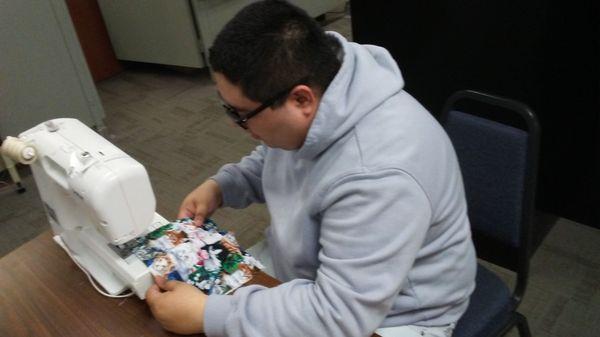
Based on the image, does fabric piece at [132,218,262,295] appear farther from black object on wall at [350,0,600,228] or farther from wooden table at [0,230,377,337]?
black object on wall at [350,0,600,228]

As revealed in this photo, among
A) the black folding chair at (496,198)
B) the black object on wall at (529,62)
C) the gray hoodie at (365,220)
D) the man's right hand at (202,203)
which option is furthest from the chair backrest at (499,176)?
the black object on wall at (529,62)

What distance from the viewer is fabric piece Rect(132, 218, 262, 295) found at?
0.96 meters

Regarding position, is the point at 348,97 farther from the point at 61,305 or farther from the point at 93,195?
the point at 61,305

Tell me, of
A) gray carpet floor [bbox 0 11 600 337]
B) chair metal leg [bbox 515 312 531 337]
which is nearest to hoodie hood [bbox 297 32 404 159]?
chair metal leg [bbox 515 312 531 337]

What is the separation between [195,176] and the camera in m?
2.80

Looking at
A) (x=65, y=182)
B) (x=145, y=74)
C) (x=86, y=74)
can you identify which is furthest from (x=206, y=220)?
(x=145, y=74)

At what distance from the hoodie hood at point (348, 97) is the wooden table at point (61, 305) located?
317mm

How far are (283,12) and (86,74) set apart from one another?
2.70 metres

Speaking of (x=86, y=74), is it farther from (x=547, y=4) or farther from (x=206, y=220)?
(x=547, y=4)

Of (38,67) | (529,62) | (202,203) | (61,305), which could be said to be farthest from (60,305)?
(38,67)

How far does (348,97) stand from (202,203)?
1.73 ft

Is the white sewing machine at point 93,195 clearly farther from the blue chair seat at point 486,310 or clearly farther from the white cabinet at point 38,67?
the white cabinet at point 38,67

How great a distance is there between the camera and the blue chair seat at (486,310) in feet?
3.68

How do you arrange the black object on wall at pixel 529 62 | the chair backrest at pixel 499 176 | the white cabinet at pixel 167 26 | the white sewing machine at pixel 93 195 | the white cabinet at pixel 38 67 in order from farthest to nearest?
the white cabinet at pixel 167 26 < the white cabinet at pixel 38 67 < the black object on wall at pixel 529 62 < the chair backrest at pixel 499 176 < the white sewing machine at pixel 93 195
